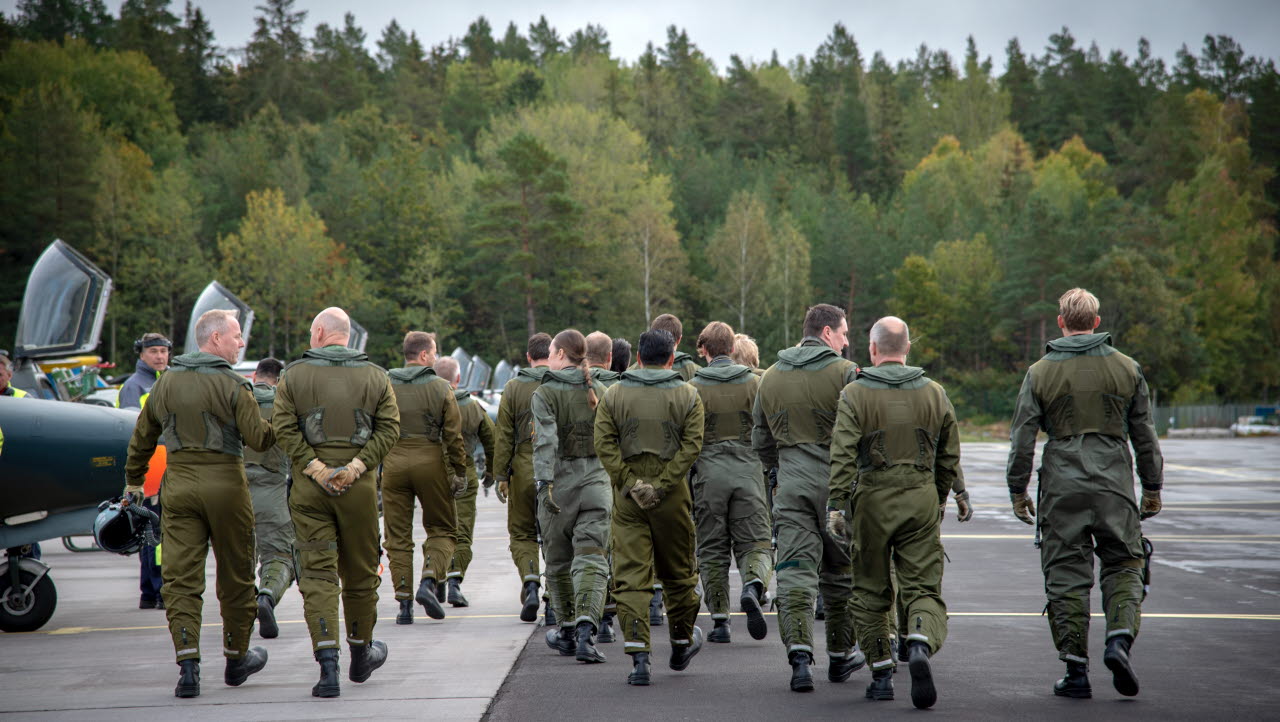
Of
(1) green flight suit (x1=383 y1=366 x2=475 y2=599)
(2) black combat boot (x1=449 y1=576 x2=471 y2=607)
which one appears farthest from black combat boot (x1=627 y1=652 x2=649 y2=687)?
(2) black combat boot (x1=449 y1=576 x2=471 y2=607)

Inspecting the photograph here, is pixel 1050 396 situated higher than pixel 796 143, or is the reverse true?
pixel 796 143

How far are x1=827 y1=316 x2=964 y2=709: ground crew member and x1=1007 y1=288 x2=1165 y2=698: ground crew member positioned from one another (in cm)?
58

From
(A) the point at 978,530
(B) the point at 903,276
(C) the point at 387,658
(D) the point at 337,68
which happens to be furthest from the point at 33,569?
(D) the point at 337,68

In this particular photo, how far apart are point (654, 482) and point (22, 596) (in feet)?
17.6

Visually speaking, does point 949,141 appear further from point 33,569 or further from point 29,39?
point 33,569

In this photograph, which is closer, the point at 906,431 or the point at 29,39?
the point at 906,431

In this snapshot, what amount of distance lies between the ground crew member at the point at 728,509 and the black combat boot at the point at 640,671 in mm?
1219

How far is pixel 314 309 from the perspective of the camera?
74.2 m

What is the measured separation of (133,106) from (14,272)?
31.7 metres

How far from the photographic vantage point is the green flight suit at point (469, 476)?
9.94 metres

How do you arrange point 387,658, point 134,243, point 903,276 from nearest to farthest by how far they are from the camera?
point 387,658 < point 134,243 < point 903,276

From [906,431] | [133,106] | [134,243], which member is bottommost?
[906,431]

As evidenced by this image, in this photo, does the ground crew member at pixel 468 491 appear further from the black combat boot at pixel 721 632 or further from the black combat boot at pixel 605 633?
the black combat boot at pixel 721 632

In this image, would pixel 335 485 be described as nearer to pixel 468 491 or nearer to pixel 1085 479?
pixel 468 491
